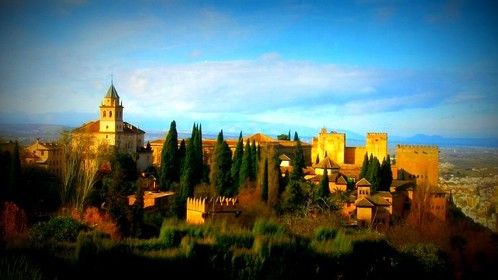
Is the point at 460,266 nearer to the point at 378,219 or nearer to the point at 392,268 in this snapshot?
the point at 392,268

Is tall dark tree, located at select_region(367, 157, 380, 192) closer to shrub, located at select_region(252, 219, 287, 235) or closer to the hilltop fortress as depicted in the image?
the hilltop fortress

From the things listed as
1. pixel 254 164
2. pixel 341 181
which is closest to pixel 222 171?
pixel 254 164

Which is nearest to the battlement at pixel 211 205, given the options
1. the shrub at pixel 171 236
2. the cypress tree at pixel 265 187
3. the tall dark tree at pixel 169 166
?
the cypress tree at pixel 265 187

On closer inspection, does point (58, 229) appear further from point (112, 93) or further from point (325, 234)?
point (112, 93)

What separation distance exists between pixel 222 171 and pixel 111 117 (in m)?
6.46

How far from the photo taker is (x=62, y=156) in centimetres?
1548

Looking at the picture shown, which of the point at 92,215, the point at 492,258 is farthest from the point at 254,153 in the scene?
the point at 492,258

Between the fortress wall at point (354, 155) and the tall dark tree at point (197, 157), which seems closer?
the tall dark tree at point (197, 157)

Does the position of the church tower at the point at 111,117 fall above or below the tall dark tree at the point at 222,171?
above

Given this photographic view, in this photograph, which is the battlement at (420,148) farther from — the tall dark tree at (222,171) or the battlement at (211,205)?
the battlement at (211,205)

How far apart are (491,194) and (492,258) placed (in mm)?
2216

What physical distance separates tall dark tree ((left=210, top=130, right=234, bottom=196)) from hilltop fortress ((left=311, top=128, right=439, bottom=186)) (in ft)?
21.8

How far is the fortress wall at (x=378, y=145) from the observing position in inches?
915

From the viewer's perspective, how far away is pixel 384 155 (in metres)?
23.1
